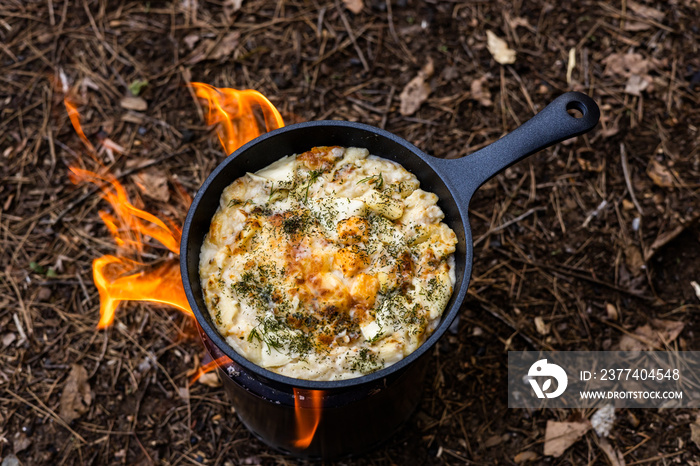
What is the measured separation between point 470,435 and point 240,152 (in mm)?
2334

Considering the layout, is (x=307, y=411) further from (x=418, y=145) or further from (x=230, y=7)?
(x=230, y=7)

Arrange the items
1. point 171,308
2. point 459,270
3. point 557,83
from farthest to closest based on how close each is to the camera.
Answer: point 557,83, point 171,308, point 459,270

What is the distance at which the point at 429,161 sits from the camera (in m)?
2.65

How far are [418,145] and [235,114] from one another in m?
1.43

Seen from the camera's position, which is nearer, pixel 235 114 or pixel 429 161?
pixel 429 161

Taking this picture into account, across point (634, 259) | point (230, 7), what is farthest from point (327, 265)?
point (230, 7)

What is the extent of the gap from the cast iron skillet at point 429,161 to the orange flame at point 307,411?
19.4 inches

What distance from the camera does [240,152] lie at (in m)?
2.71

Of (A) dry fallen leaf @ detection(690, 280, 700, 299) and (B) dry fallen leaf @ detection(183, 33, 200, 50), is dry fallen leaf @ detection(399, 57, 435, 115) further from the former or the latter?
(A) dry fallen leaf @ detection(690, 280, 700, 299)

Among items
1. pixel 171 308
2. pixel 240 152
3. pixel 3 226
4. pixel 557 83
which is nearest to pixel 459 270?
pixel 240 152

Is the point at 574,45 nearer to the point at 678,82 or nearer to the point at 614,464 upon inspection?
the point at 678,82

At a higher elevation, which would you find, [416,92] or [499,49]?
[499,49]

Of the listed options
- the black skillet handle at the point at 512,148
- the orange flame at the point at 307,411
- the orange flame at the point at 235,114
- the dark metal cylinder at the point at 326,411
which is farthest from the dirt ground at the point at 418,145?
the black skillet handle at the point at 512,148

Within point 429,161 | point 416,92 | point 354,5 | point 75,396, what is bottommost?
point 75,396
